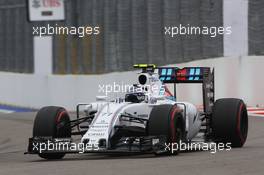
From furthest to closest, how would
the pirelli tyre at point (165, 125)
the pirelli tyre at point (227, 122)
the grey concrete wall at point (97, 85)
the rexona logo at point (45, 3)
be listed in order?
the rexona logo at point (45, 3), the grey concrete wall at point (97, 85), the pirelli tyre at point (227, 122), the pirelli tyre at point (165, 125)

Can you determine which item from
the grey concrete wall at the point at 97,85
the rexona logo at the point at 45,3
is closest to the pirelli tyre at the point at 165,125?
the grey concrete wall at the point at 97,85

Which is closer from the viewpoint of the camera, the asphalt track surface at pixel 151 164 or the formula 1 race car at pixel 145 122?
the asphalt track surface at pixel 151 164

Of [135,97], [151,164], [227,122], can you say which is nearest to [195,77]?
[227,122]

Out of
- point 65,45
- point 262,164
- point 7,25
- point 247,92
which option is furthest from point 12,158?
point 7,25

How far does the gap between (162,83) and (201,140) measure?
46.9 inches

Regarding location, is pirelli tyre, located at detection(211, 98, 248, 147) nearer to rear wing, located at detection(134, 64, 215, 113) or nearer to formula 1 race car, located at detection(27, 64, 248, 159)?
formula 1 race car, located at detection(27, 64, 248, 159)

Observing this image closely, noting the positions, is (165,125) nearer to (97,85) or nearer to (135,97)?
(135,97)

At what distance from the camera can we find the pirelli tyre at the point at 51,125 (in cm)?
1173

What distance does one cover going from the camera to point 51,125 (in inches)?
463

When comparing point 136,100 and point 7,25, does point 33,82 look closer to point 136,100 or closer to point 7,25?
point 7,25

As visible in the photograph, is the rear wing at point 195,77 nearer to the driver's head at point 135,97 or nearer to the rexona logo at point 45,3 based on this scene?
the driver's head at point 135,97

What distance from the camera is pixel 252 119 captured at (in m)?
19.5

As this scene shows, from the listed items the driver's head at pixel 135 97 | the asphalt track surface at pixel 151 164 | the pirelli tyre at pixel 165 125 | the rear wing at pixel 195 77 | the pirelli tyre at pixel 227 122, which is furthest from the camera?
the rear wing at pixel 195 77

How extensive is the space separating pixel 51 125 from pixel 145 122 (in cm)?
148
